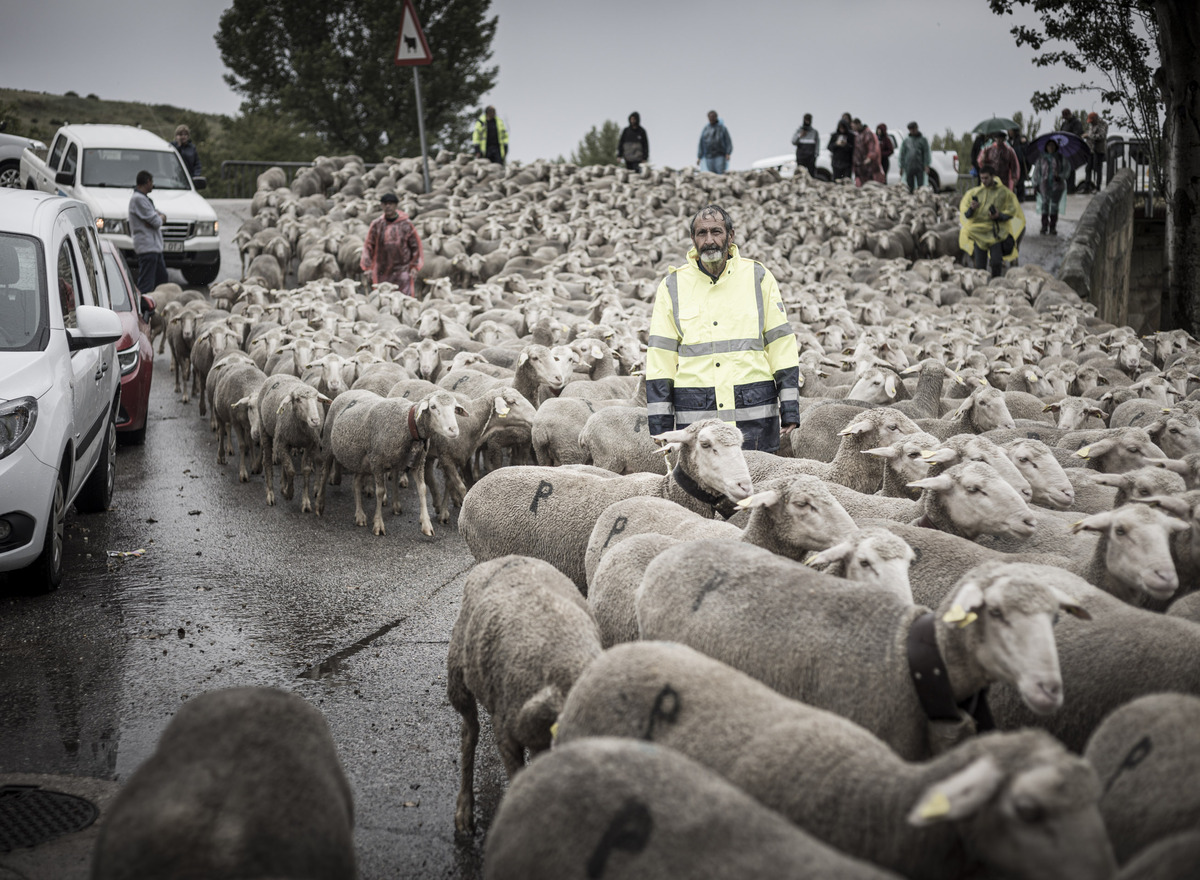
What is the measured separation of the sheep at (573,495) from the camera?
528 cm

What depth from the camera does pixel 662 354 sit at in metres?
6.09

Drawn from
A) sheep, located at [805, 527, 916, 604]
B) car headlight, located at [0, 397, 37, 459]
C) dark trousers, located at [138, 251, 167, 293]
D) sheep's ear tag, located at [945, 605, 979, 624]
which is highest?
→ dark trousers, located at [138, 251, 167, 293]

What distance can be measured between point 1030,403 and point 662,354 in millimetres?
4083

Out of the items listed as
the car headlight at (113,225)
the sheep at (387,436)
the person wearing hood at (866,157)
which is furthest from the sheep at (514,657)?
the person wearing hood at (866,157)

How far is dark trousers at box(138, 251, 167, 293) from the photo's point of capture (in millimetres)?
15234

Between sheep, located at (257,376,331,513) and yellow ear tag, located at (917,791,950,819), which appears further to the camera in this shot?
sheep, located at (257,376,331,513)

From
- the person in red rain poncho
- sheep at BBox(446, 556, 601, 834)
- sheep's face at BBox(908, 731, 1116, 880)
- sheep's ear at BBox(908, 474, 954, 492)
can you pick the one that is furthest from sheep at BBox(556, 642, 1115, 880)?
the person in red rain poncho

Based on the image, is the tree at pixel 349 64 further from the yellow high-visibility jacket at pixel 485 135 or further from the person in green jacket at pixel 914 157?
the person in green jacket at pixel 914 157

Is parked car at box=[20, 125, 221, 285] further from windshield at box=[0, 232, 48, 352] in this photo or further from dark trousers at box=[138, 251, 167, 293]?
windshield at box=[0, 232, 48, 352]

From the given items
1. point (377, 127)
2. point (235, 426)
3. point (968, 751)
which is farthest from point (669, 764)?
point (377, 127)

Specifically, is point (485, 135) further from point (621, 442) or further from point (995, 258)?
point (621, 442)

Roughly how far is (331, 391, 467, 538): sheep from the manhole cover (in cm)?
392

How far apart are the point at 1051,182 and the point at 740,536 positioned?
22145 mm

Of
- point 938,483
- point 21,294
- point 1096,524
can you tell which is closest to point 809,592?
point 1096,524
